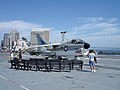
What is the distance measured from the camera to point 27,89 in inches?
461

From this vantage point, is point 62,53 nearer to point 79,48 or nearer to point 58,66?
point 79,48

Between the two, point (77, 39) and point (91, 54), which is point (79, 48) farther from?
point (91, 54)

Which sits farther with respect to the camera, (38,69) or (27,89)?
(38,69)

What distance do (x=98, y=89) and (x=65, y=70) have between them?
10.4m

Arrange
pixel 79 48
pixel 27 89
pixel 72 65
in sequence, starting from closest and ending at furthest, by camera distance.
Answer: pixel 27 89 → pixel 72 65 → pixel 79 48

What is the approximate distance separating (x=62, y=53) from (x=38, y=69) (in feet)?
116

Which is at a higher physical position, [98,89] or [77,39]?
[77,39]

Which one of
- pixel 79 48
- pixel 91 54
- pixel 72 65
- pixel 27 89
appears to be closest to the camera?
pixel 27 89

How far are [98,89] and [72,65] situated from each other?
11.1 m

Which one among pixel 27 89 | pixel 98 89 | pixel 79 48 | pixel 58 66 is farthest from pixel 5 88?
pixel 79 48

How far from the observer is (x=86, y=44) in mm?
57312

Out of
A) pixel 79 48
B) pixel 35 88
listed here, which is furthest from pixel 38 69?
pixel 79 48

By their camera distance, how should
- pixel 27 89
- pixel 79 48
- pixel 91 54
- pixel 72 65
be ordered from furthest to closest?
1. pixel 79 48
2. pixel 72 65
3. pixel 91 54
4. pixel 27 89

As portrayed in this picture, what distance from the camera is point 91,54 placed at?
21.5 meters
